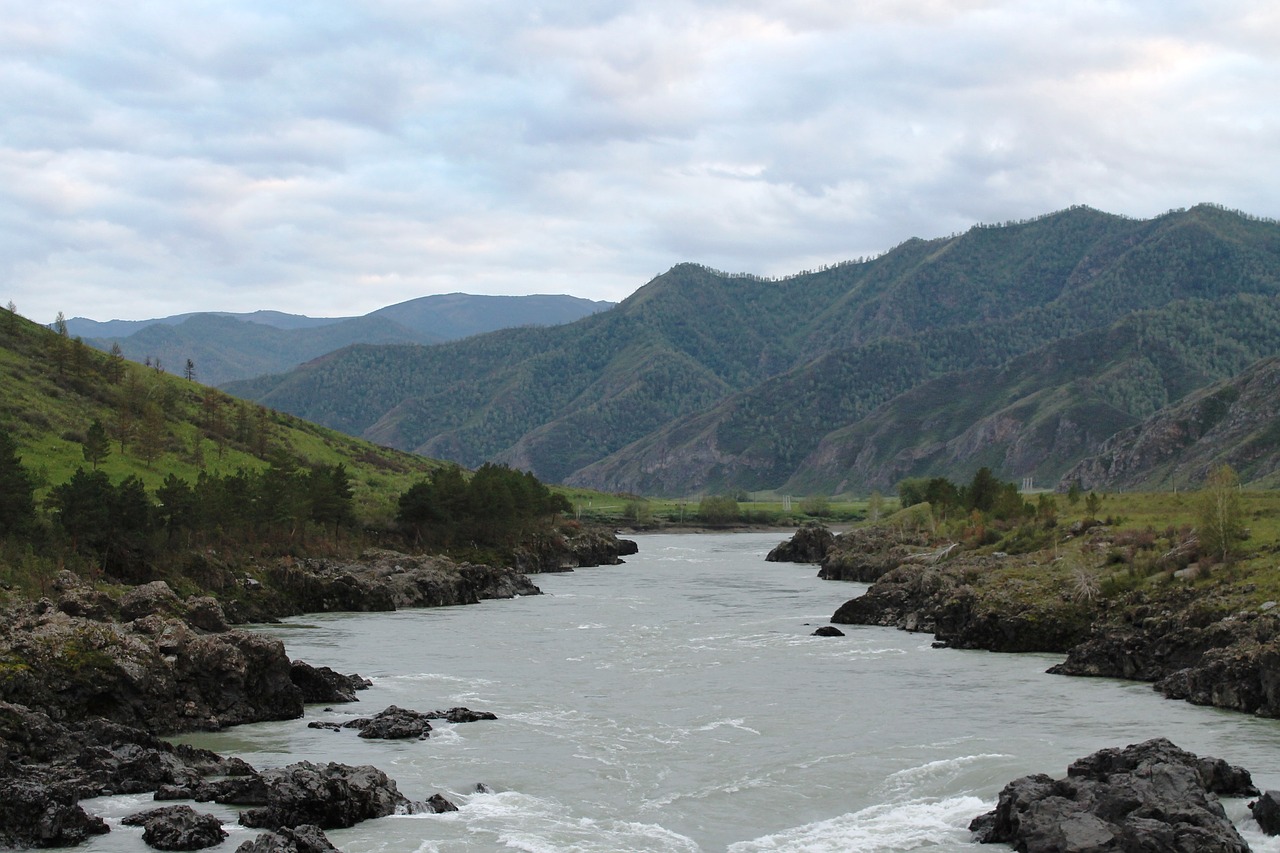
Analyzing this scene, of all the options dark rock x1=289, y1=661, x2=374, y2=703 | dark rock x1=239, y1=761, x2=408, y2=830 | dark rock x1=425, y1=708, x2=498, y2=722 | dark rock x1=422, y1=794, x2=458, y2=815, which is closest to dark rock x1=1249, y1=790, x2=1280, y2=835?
dark rock x1=422, y1=794, x2=458, y2=815

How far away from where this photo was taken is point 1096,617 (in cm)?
5206

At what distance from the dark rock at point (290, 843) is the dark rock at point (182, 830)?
945 mm

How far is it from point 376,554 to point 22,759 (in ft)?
194

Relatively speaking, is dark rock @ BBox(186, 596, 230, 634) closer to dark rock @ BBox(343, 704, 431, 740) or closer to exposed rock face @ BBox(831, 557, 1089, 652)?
dark rock @ BBox(343, 704, 431, 740)

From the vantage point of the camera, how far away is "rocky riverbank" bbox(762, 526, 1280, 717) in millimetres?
39219

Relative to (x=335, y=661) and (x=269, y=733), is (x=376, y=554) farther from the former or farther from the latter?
(x=269, y=733)

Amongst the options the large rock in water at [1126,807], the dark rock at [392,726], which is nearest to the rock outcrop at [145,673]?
the dark rock at [392,726]

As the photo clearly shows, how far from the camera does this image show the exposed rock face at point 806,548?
13925 centimetres

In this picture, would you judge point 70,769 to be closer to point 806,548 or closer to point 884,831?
point 884,831

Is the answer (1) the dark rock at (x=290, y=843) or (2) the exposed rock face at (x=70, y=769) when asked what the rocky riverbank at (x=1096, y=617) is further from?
(2) the exposed rock face at (x=70, y=769)

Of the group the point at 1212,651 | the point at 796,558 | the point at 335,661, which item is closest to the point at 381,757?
the point at 335,661

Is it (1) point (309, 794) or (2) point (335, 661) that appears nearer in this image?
(1) point (309, 794)

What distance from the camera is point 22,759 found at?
2898 centimetres

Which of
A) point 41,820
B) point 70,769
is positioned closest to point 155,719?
point 70,769
